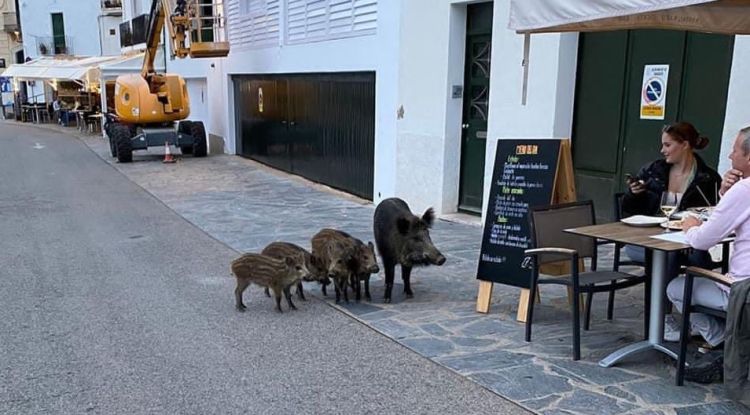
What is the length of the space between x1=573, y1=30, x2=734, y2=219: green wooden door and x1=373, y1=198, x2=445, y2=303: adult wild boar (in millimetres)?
2998

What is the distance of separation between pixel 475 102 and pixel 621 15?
557 centimetres

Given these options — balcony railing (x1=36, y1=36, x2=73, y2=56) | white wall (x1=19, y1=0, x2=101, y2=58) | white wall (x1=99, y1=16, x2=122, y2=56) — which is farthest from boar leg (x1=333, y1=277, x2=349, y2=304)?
balcony railing (x1=36, y1=36, x2=73, y2=56)

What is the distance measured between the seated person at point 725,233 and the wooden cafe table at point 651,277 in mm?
132

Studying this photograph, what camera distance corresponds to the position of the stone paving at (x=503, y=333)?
3865 mm

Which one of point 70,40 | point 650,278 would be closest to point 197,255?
point 650,278

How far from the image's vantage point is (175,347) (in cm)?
479

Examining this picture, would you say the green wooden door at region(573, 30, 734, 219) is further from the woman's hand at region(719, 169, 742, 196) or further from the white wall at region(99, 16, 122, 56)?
the white wall at region(99, 16, 122, 56)

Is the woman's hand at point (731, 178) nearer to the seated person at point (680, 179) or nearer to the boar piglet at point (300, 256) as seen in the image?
the seated person at point (680, 179)

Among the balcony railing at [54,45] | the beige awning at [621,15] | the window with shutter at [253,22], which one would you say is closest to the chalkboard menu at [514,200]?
the beige awning at [621,15]

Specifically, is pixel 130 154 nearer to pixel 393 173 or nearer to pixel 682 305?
pixel 393 173

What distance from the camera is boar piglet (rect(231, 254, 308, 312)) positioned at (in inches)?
213

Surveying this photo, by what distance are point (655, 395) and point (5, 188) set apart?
1282 centimetres

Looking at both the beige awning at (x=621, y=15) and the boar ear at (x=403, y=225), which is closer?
the beige awning at (x=621, y=15)

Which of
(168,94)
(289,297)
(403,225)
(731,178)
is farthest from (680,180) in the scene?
(168,94)
